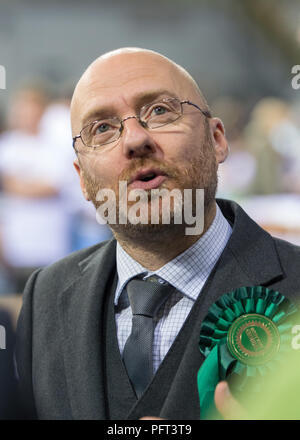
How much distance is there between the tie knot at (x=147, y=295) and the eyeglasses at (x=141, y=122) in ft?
0.76

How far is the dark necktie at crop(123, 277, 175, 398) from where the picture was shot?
0.81 metres

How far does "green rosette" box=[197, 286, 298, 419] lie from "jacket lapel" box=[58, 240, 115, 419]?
159mm

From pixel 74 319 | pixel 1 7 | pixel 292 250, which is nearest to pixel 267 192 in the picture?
pixel 292 250

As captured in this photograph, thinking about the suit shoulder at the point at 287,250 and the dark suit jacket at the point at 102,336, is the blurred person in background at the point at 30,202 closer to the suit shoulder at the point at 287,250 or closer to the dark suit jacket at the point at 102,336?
the dark suit jacket at the point at 102,336

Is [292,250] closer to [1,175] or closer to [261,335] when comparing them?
[261,335]

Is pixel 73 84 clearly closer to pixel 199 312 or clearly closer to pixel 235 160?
pixel 235 160

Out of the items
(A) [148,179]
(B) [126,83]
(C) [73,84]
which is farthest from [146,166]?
(C) [73,84]

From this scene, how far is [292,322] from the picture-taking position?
0.76 metres

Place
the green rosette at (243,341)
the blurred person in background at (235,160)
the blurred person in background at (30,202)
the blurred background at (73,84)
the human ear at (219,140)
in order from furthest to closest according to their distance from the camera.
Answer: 1. the blurred person in background at (235,160)
2. the blurred person in background at (30,202)
3. the blurred background at (73,84)
4. the human ear at (219,140)
5. the green rosette at (243,341)

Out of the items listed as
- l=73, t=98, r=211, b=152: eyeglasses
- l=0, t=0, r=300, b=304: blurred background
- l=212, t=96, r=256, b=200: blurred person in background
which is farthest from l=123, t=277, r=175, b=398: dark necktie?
l=212, t=96, r=256, b=200: blurred person in background

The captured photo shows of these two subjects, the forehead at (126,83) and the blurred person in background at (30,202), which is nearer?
the forehead at (126,83)

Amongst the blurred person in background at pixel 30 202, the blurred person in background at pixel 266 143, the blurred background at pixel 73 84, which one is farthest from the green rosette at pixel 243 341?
the blurred person in background at pixel 266 143

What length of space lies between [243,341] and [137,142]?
1.03ft

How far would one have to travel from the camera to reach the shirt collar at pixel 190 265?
870mm
